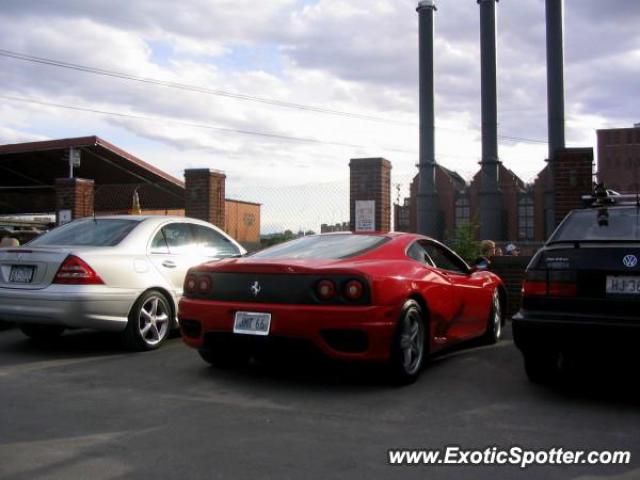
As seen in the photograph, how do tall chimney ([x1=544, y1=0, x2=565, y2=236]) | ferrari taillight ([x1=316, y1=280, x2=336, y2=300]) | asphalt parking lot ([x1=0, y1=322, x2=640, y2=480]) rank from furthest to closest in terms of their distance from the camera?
tall chimney ([x1=544, y1=0, x2=565, y2=236]) < ferrari taillight ([x1=316, y1=280, x2=336, y2=300]) < asphalt parking lot ([x1=0, y1=322, x2=640, y2=480])

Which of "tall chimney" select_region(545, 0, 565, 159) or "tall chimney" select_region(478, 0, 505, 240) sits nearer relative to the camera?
"tall chimney" select_region(545, 0, 565, 159)

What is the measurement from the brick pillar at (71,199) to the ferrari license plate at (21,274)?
979cm

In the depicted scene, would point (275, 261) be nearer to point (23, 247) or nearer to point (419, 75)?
point (23, 247)

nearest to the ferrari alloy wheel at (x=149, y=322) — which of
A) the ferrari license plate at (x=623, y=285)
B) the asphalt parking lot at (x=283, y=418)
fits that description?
the asphalt parking lot at (x=283, y=418)

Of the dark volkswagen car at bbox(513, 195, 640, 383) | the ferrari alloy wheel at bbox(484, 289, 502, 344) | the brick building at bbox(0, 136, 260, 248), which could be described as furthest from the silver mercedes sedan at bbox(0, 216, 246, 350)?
the brick building at bbox(0, 136, 260, 248)

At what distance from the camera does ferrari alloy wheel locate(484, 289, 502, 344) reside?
7297 mm

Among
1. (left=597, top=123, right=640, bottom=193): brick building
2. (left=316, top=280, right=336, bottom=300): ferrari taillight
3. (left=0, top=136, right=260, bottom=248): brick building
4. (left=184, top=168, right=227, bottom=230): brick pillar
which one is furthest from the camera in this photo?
(left=597, top=123, right=640, bottom=193): brick building

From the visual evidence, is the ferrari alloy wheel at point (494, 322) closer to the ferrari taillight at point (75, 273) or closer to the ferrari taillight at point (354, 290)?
the ferrari taillight at point (354, 290)

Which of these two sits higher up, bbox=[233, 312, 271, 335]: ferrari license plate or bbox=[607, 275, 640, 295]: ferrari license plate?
bbox=[607, 275, 640, 295]: ferrari license plate

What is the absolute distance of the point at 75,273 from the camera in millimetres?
6473

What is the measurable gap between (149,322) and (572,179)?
6.54 m

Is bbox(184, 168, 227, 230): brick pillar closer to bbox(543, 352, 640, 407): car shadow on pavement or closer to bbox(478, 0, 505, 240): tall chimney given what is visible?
bbox(543, 352, 640, 407): car shadow on pavement

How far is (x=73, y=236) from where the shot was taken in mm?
7355

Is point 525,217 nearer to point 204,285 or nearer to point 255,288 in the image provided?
point 204,285
